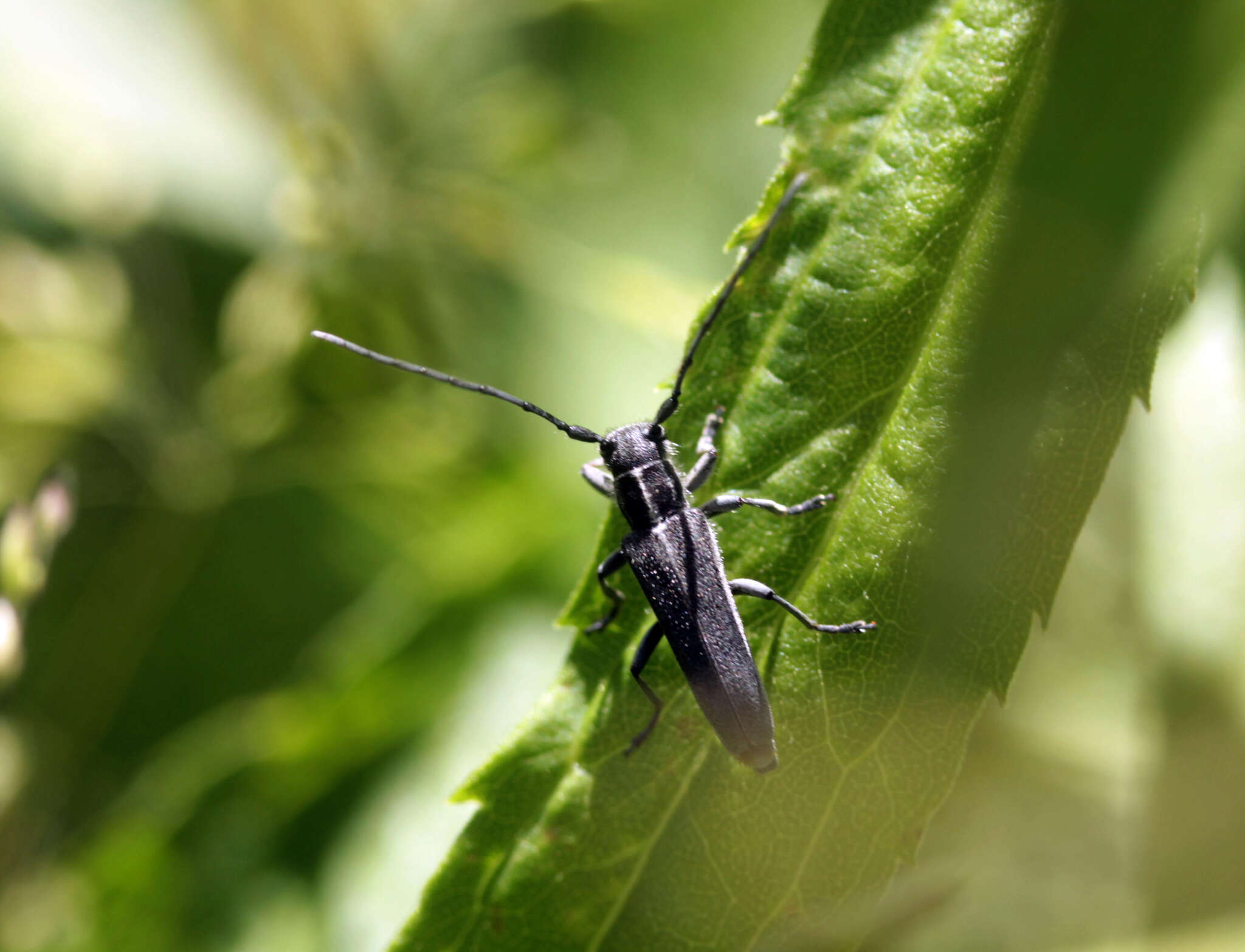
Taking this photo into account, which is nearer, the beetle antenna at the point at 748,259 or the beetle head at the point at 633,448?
the beetle antenna at the point at 748,259

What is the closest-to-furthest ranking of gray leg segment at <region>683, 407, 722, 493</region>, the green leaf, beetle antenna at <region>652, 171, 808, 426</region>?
the green leaf < beetle antenna at <region>652, 171, 808, 426</region> < gray leg segment at <region>683, 407, 722, 493</region>

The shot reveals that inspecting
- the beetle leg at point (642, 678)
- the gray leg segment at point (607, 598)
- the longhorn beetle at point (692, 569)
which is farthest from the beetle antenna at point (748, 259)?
the beetle leg at point (642, 678)

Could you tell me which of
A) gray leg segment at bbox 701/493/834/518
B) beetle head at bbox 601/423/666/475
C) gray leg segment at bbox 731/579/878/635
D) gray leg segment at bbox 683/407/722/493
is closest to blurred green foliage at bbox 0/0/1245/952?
beetle head at bbox 601/423/666/475

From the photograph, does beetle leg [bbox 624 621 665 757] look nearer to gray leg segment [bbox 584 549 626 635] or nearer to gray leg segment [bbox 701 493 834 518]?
gray leg segment [bbox 584 549 626 635]

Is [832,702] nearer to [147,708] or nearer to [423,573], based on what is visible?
[423,573]

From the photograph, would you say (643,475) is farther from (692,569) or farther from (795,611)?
(795,611)

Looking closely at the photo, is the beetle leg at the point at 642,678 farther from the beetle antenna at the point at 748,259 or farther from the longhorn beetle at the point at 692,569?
the beetle antenna at the point at 748,259
